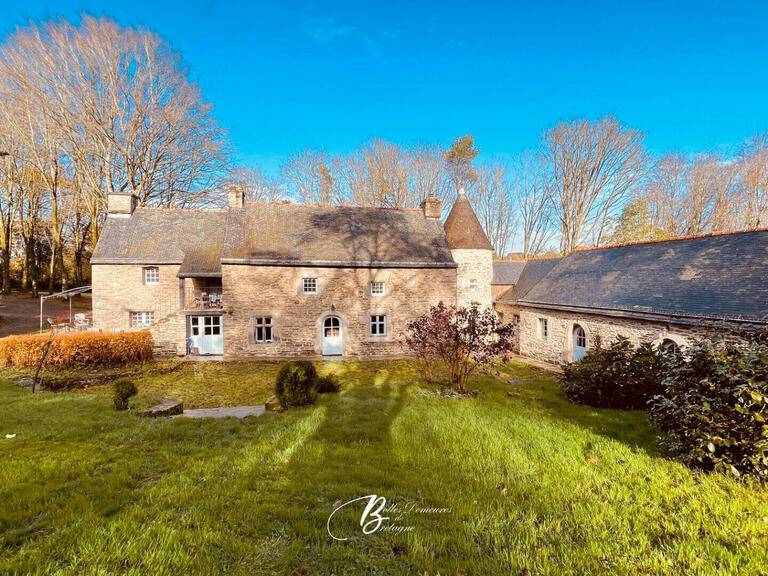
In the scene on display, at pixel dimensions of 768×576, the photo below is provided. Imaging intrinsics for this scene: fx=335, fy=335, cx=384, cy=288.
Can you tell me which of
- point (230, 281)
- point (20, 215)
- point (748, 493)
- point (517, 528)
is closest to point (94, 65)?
point (20, 215)

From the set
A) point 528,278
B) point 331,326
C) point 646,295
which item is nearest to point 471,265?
point 528,278

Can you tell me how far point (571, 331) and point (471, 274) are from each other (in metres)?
5.82

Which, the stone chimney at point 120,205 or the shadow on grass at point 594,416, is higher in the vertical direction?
the stone chimney at point 120,205

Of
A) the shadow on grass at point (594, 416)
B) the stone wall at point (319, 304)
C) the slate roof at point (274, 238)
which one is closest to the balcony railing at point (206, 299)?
the slate roof at point (274, 238)

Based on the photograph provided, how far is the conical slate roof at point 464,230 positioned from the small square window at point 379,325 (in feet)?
19.2

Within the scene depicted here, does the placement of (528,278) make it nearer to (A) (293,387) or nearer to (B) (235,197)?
(A) (293,387)

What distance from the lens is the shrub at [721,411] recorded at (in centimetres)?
408

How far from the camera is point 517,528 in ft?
11.1

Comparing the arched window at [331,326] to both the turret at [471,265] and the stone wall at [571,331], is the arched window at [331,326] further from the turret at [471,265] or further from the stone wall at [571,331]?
the stone wall at [571,331]

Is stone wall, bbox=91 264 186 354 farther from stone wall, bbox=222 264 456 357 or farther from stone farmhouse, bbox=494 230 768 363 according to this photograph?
stone farmhouse, bbox=494 230 768 363

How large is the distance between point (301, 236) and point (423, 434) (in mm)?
14122

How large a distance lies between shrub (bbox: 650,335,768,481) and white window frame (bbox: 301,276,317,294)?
14.4 meters

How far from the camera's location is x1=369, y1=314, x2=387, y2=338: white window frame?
1775 cm

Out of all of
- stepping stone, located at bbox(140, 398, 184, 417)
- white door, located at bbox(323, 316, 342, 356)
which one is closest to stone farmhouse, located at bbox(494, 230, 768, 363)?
white door, located at bbox(323, 316, 342, 356)
